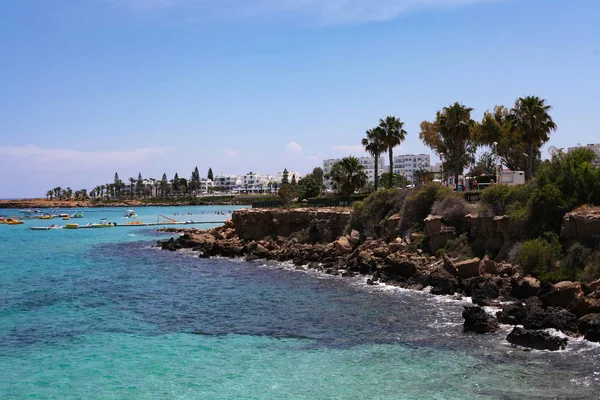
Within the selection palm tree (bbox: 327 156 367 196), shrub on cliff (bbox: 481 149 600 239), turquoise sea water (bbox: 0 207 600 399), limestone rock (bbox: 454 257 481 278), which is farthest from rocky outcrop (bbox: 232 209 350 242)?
limestone rock (bbox: 454 257 481 278)

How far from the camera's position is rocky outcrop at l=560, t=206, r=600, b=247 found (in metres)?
28.0

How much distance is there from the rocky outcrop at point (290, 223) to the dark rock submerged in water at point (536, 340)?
3003 centimetres

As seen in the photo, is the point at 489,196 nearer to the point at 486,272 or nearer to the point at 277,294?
the point at 486,272

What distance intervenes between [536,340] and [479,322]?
8.16 feet

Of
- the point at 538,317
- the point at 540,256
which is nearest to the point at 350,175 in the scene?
the point at 540,256

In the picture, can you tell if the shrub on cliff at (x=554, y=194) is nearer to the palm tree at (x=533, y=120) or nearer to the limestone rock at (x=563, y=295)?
the limestone rock at (x=563, y=295)

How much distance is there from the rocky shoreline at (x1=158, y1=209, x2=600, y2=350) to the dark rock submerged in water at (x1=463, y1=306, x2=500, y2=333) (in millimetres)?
37

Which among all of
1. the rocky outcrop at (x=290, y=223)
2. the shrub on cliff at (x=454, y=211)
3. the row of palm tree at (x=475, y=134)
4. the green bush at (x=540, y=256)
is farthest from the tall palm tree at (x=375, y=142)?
the green bush at (x=540, y=256)

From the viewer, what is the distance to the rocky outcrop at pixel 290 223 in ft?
170

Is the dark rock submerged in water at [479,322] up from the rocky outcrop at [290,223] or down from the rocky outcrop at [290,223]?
down

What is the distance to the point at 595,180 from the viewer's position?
30.2 meters

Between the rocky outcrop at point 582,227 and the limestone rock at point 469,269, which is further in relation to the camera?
the limestone rock at point 469,269

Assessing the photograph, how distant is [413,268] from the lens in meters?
34.2

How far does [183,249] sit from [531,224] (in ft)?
→ 125
